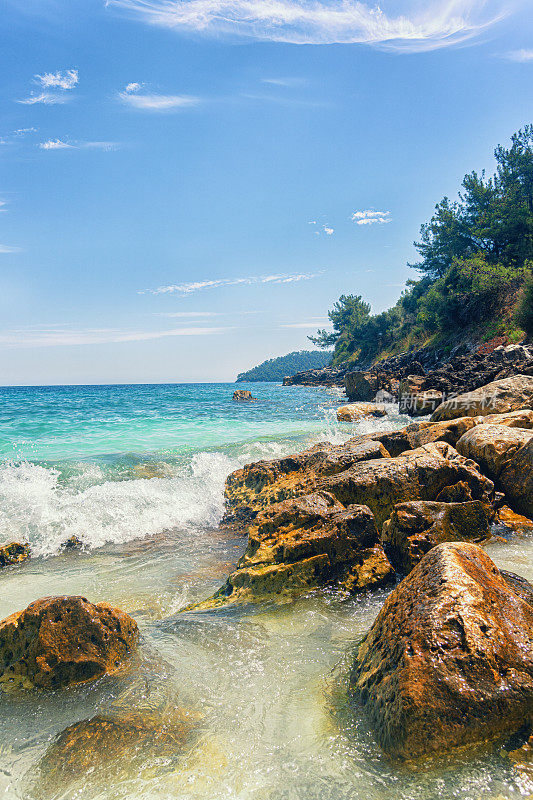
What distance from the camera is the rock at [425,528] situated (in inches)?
167

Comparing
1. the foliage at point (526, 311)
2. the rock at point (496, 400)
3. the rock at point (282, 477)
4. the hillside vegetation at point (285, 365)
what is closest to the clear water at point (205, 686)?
the rock at point (282, 477)

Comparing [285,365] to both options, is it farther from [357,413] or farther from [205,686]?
[205,686]

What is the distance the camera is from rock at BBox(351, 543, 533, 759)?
2.05 meters

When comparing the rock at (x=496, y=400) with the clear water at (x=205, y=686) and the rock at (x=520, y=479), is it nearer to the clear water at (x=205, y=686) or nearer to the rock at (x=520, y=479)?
the rock at (x=520, y=479)

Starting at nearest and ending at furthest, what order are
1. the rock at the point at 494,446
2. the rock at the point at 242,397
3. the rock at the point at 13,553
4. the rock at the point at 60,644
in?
the rock at the point at 60,644
the rock at the point at 13,553
the rock at the point at 494,446
the rock at the point at 242,397

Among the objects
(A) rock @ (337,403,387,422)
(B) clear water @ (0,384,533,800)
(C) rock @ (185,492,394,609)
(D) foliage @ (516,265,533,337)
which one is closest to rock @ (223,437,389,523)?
(B) clear water @ (0,384,533,800)

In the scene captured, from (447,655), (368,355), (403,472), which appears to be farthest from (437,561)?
(368,355)

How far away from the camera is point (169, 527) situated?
7.08m

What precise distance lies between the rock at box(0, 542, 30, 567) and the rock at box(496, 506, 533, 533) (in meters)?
6.45

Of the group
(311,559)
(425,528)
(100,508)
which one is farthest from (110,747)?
(100,508)

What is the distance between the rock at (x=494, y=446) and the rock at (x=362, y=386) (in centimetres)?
2215

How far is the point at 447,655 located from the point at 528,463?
A: 4577mm

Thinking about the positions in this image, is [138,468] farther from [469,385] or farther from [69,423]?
[469,385]

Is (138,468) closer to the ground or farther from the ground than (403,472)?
closer to the ground
